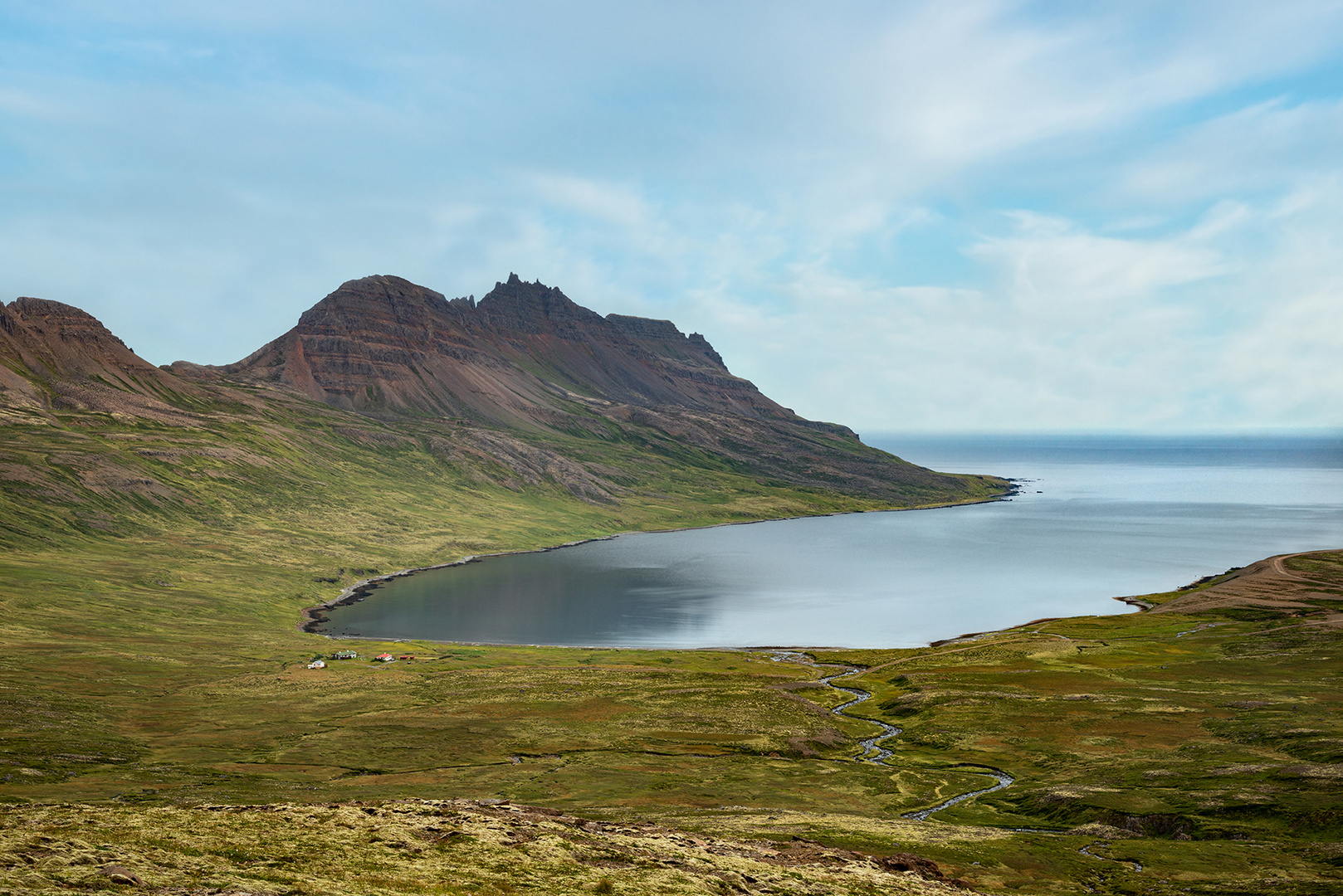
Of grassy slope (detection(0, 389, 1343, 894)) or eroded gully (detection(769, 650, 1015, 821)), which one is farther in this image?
eroded gully (detection(769, 650, 1015, 821))

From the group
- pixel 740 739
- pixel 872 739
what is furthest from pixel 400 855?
pixel 872 739

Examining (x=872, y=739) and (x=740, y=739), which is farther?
(x=872, y=739)

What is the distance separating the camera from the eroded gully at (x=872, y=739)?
77750mm

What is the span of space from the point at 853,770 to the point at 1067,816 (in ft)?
74.3

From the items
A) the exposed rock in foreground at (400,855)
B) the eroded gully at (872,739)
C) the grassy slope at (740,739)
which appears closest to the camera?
the exposed rock in foreground at (400,855)

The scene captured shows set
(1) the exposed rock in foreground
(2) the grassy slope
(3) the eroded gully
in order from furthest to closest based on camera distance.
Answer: (3) the eroded gully
(2) the grassy slope
(1) the exposed rock in foreground

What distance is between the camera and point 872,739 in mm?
102688

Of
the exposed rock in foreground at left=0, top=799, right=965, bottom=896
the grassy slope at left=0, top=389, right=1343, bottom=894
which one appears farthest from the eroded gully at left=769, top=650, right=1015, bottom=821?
the exposed rock in foreground at left=0, top=799, right=965, bottom=896

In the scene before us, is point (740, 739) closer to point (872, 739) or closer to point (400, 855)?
point (872, 739)

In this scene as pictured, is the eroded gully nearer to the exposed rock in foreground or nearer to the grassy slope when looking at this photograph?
the grassy slope

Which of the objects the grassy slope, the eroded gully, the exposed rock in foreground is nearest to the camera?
the exposed rock in foreground

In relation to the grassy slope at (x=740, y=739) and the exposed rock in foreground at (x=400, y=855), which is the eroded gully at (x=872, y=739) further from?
the exposed rock in foreground at (x=400, y=855)

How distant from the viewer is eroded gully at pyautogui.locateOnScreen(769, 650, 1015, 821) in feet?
255

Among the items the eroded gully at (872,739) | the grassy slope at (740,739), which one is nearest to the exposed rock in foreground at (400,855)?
the grassy slope at (740,739)
